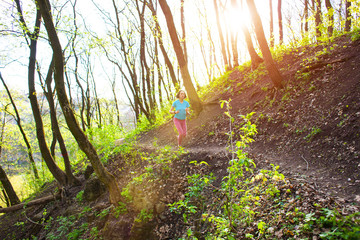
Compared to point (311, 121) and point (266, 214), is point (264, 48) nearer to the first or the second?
point (311, 121)

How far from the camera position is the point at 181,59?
9.41m

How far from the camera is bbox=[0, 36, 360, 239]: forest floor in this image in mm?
3270

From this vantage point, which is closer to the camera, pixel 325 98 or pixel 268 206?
pixel 268 206

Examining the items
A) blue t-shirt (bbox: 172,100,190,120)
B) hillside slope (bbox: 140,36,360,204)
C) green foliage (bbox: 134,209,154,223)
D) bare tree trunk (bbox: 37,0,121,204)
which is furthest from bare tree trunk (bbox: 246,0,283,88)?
bare tree trunk (bbox: 37,0,121,204)

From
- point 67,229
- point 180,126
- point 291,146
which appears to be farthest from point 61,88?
point 291,146

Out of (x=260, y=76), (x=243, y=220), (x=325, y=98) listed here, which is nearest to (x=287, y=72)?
(x=260, y=76)

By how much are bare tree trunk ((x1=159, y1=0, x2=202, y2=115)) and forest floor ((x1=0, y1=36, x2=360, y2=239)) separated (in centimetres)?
163

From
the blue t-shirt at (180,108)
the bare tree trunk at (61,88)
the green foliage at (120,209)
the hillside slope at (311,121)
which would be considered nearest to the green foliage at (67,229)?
the green foliage at (120,209)

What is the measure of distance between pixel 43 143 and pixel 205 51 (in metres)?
21.8

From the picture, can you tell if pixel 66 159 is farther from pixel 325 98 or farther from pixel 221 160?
pixel 325 98

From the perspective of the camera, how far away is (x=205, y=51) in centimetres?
2573

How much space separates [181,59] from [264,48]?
405 centimetres

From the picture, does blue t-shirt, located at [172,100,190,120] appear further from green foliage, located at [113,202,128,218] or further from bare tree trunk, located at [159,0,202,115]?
green foliage, located at [113,202,128,218]

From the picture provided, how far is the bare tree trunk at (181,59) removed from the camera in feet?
30.5
